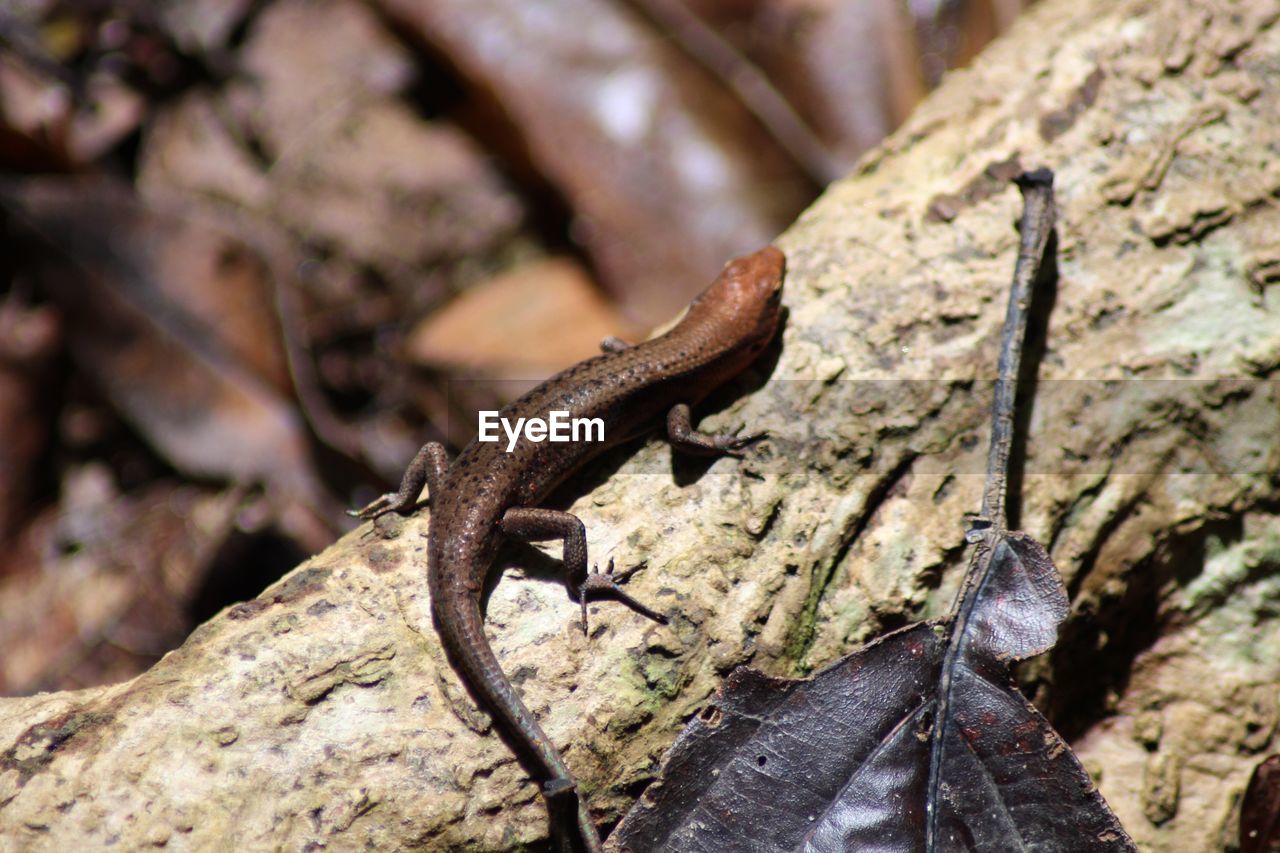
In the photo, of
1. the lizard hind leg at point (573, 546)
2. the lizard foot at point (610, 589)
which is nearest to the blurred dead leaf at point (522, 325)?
the lizard hind leg at point (573, 546)

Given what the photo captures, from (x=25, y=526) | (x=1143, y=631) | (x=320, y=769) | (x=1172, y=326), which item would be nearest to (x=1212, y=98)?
(x=1172, y=326)

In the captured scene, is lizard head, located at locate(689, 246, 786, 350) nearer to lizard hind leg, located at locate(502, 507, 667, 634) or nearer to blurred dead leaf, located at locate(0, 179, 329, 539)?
lizard hind leg, located at locate(502, 507, 667, 634)

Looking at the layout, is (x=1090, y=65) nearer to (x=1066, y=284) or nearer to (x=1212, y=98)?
(x=1212, y=98)

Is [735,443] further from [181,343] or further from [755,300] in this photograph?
[181,343]

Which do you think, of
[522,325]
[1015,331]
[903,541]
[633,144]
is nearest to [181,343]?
[522,325]

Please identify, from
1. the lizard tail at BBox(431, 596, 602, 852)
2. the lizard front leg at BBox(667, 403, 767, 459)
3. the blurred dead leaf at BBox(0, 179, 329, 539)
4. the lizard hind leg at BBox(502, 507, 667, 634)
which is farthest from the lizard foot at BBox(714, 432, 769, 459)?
the blurred dead leaf at BBox(0, 179, 329, 539)

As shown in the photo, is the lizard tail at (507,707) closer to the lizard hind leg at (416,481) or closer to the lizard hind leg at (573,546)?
the lizard hind leg at (573,546)
